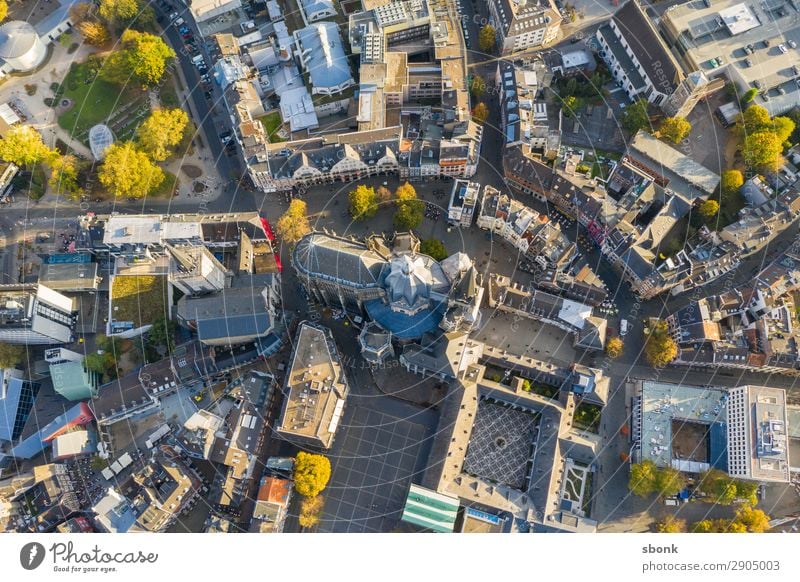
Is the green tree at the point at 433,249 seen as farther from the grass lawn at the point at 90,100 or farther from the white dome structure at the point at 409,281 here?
the grass lawn at the point at 90,100

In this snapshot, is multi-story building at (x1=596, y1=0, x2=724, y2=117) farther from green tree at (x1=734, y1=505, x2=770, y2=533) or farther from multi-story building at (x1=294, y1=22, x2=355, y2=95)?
green tree at (x1=734, y1=505, x2=770, y2=533)

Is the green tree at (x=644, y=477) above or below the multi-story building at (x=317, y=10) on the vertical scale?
below

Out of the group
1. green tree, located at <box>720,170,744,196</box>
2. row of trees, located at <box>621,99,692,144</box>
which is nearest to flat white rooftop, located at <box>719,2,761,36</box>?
row of trees, located at <box>621,99,692,144</box>

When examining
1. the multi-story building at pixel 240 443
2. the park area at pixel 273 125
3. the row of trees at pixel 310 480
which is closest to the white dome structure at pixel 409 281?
the row of trees at pixel 310 480

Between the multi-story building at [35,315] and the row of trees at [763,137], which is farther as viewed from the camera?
the row of trees at [763,137]

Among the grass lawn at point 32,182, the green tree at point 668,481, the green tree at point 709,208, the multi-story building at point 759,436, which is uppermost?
the grass lawn at point 32,182

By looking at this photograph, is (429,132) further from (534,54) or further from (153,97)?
(153,97)

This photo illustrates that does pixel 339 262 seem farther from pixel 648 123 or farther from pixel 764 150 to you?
pixel 764 150
